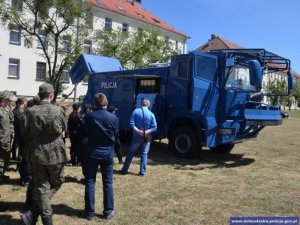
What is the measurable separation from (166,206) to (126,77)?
7.04 metres

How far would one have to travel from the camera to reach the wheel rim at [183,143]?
1162 cm

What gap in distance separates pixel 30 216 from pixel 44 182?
466 mm

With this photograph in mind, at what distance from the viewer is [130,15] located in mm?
52312

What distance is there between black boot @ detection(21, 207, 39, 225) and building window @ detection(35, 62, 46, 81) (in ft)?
122

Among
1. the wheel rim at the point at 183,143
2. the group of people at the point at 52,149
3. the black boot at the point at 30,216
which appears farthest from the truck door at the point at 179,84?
the black boot at the point at 30,216

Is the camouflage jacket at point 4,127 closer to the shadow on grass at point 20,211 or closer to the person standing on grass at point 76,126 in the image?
the shadow on grass at point 20,211

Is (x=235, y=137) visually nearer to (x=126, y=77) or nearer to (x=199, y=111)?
(x=199, y=111)

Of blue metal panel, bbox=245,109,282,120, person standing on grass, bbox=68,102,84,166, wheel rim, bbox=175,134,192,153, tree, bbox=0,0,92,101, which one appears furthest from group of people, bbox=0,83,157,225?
tree, bbox=0,0,92,101

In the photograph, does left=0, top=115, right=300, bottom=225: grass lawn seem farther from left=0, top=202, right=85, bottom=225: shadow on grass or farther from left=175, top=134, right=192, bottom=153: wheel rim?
left=175, top=134, right=192, bottom=153: wheel rim

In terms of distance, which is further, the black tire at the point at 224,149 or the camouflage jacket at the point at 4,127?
the black tire at the point at 224,149

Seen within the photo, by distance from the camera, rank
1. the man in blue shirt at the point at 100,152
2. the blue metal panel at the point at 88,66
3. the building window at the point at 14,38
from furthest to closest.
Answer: the building window at the point at 14,38, the blue metal panel at the point at 88,66, the man in blue shirt at the point at 100,152

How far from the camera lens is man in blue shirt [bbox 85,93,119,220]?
6227mm

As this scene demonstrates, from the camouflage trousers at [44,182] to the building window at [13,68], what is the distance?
117ft

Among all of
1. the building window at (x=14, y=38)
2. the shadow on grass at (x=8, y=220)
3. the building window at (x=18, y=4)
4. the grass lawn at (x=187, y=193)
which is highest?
the building window at (x=18, y=4)
